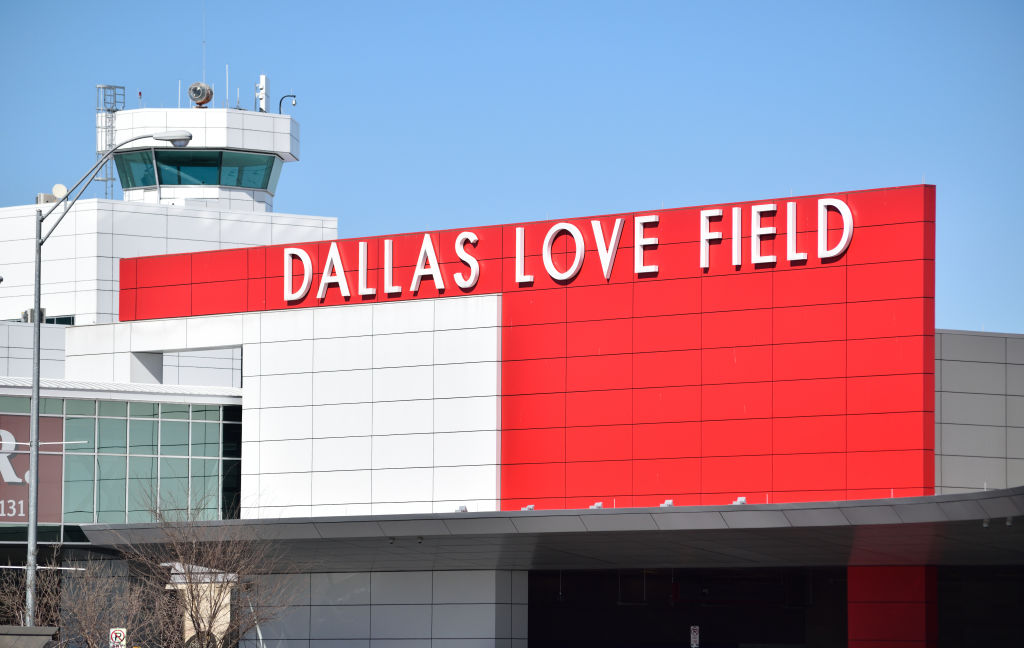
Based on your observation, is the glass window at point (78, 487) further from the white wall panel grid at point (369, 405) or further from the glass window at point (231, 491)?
the white wall panel grid at point (369, 405)

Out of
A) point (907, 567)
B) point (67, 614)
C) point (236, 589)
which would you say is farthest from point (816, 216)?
point (67, 614)

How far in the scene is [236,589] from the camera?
46.2m

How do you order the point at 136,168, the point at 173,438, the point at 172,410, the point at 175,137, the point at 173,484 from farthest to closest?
1. the point at 136,168
2. the point at 172,410
3. the point at 173,438
4. the point at 173,484
5. the point at 175,137

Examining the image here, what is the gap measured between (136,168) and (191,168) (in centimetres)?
257

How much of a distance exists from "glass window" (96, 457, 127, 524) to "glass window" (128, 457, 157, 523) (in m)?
0.27

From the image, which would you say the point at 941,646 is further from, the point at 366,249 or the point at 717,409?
the point at 366,249

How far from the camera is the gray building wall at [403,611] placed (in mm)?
49531

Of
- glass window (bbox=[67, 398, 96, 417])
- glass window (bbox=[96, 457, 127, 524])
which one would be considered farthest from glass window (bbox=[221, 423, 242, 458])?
glass window (bbox=[67, 398, 96, 417])

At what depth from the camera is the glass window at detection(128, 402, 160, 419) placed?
51225 mm

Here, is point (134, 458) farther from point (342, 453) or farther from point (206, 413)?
point (342, 453)

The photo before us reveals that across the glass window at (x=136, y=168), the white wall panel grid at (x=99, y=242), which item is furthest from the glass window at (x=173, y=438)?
the glass window at (x=136, y=168)

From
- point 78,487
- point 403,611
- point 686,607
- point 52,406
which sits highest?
point 52,406

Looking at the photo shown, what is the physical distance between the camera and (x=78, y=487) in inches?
1949

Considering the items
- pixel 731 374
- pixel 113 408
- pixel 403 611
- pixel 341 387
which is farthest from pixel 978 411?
pixel 113 408
